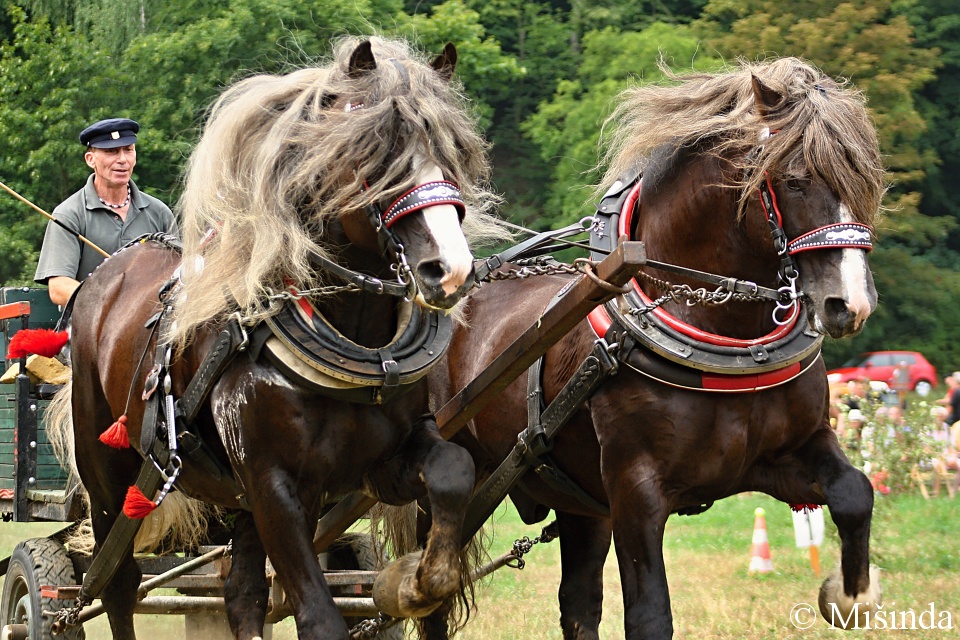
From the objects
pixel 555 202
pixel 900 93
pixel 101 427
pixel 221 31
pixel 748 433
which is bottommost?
pixel 555 202

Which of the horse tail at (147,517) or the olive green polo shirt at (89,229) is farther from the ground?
the olive green polo shirt at (89,229)

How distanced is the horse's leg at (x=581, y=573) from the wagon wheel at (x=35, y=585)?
195 cm

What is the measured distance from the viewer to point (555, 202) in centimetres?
2073

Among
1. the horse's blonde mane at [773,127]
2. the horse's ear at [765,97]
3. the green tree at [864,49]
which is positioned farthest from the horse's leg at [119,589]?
the green tree at [864,49]

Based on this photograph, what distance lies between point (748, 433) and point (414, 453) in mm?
1064

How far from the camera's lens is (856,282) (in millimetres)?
3600

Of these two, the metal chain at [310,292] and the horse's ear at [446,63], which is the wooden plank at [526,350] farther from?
the horse's ear at [446,63]

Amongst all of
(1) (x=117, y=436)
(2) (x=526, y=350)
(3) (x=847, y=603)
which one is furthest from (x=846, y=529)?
(1) (x=117, y=436)

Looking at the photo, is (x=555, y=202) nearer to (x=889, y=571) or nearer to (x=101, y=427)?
(x=889, y=571)

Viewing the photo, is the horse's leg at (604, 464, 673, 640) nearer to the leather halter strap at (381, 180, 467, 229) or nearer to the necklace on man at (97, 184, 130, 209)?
the leather halter strap at (381, 180, 467, 229)

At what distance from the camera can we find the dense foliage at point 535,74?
17.5 meters

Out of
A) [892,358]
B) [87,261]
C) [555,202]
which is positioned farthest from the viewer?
[892,358]

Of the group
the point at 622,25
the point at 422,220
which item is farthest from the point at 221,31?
the point at 422,220

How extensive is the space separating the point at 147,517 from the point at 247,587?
1.03 meters
